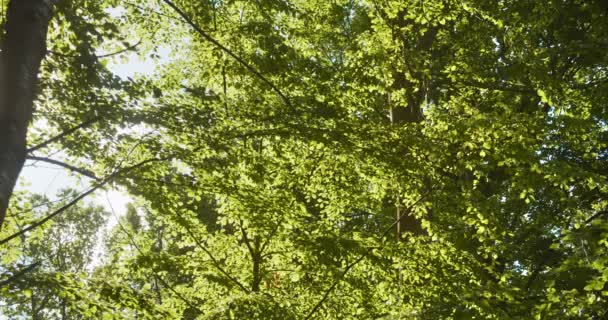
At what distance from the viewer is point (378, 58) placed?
311 inches

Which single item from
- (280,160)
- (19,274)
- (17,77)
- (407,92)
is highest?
(407,92)

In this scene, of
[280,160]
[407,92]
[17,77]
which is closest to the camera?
[17,77]

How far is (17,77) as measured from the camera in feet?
11.2

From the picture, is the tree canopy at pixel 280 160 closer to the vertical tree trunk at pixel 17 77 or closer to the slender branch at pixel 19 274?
the vertical tree trunk at pixel 17 77

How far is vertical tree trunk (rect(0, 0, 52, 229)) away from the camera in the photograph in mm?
3273

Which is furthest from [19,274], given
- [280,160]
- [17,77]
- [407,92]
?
[407,92]

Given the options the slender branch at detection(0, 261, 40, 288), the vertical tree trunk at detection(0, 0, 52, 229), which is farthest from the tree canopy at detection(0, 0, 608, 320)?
the slender branch at detection(0, 261, 40, 288)

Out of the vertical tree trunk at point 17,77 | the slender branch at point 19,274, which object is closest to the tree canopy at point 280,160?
the vertical tree trunk at point 17,77

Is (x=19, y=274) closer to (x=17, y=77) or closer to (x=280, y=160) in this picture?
(x=17, y=77)

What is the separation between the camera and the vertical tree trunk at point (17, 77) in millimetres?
3273

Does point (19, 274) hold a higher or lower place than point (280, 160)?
lower

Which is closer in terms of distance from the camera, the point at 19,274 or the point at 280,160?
the point at 19,274

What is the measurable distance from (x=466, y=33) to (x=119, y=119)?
9.18 metres

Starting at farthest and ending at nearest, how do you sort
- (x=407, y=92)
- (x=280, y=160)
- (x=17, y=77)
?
(x=407, y=92) < (x=280, y=160) < (x=17, y=77)
